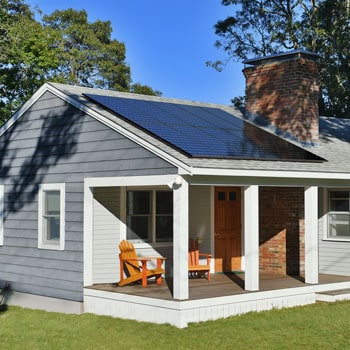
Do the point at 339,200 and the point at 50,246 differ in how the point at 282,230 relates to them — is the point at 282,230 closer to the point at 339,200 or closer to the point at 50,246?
the point at 339,200

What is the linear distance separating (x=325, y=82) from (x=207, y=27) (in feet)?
29.8

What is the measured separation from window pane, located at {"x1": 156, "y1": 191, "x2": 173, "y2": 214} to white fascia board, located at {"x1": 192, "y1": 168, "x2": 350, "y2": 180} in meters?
3.11

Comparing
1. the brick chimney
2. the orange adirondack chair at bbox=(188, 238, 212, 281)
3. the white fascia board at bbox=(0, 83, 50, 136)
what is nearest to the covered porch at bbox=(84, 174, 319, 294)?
the orange adirondack chair at bbox=(188, 238, 212, 281)

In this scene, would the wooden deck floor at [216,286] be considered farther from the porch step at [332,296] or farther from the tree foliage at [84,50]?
the tree foliage at [84,50]

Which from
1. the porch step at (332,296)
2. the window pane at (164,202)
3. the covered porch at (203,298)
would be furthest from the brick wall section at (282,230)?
the window pane at (164,202)

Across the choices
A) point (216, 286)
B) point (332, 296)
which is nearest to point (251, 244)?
point (216, 286)

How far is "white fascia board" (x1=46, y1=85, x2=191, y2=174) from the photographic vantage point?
11.0 meters

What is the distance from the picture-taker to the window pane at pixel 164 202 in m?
14.7

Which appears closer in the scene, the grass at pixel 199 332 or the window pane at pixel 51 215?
the grass at pixel 199 332

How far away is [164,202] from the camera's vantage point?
582 inches

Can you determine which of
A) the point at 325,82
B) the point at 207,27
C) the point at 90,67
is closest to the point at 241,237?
the point at 325,82

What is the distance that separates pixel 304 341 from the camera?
996 centimetres

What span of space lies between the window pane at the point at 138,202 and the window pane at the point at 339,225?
16.0 ft

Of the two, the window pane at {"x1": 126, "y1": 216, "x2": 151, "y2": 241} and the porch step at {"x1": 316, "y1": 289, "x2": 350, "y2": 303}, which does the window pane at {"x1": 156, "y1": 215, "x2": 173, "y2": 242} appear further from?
the porch step at {"x1": 316, "y1": 289, "x2": 350, "y2": 303}
